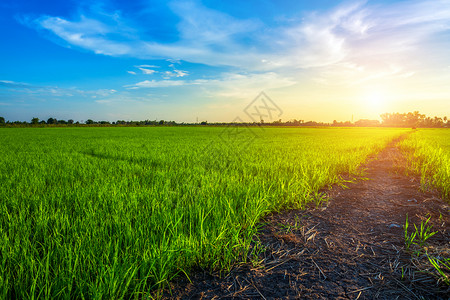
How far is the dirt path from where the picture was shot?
5.11 feet

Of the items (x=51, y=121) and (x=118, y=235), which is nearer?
(x=118, y=235)

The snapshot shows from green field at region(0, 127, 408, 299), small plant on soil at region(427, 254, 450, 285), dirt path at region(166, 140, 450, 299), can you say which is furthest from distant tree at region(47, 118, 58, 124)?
small plant on soil at region(427, 254, 450, 285)

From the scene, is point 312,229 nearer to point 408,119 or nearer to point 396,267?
point 396,267

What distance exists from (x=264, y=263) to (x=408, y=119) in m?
133

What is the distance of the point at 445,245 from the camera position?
216 cm

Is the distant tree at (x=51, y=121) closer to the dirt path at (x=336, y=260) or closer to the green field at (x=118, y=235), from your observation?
the green field at (x=118, y=235)

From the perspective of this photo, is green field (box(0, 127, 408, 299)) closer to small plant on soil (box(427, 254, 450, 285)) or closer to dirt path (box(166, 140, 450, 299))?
dirt path (box(166, 140, 450, 299))

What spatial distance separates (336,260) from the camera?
1913mm

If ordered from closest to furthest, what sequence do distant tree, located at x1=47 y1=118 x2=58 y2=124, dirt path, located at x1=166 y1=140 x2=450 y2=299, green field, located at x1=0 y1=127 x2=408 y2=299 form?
green field, located at x1=0 y1=127 x2=408 y2=299 → dirt path, located at x1=166 y1=140 x2=450 y2=299 → distant tree, located at x1=47 y1=118 x2=58 y2=124

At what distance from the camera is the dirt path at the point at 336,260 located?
156cm


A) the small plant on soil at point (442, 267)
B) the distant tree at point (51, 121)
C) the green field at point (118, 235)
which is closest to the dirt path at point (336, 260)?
the small plant on soil at point (442, 267)

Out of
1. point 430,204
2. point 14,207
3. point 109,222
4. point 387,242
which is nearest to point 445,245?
point 387,242

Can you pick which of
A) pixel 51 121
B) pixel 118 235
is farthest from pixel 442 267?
pixel 51 121

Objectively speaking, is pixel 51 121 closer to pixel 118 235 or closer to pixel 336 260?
pixel 118 235
